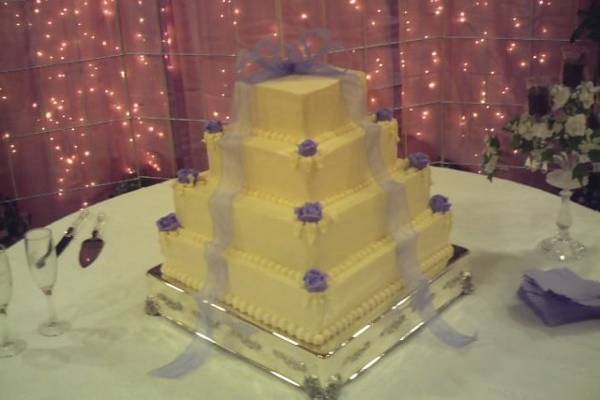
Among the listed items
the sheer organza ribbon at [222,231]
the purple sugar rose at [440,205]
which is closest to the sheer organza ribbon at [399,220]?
the purple sugar rose at [440,205]

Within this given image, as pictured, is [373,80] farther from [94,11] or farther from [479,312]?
[479,312]

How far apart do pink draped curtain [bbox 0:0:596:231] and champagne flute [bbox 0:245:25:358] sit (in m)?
1.88

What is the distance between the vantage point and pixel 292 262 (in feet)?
Answer: 5.89

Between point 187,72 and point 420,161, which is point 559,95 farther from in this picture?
point 187,72

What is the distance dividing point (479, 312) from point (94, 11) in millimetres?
2465

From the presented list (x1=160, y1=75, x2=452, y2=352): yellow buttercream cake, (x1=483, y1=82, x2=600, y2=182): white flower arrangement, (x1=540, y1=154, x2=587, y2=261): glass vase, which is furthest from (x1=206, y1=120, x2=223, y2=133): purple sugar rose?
(x1=540, y1=154, x2=587, y2=261): glass vase

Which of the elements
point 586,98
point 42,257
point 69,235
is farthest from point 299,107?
point 69,235

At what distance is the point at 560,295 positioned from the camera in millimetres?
1995

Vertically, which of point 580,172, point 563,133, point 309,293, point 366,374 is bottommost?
point 366,374

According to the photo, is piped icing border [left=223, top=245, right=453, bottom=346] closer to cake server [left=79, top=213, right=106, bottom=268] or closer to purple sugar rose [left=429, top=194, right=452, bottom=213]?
purple sugar rose [left=429, top=194, right=452, bottom=213]

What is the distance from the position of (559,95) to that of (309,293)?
941 mm

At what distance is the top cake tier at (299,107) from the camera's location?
179 cm

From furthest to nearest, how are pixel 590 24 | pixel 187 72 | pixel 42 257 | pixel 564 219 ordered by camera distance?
pixel 187 72 → pixel 590 24 → pixel 564 219 → pixel 42 257

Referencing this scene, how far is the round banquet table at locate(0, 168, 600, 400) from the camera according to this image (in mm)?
1764
